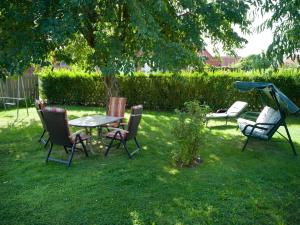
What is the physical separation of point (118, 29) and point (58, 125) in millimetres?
3679

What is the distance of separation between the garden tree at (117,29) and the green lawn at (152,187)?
1969 millimetres

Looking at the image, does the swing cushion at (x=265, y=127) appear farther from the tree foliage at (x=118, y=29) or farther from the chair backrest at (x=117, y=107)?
the chair backrest at (x=117, y=107)

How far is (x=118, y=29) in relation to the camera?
8.59m

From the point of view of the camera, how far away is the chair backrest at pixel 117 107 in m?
8.73

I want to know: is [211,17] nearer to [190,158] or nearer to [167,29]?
[167,29]

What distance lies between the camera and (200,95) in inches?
532

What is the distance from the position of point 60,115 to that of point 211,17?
4433mm

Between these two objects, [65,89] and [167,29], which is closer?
[167,29]

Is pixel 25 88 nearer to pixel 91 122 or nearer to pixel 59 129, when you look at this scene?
pixel 91 122

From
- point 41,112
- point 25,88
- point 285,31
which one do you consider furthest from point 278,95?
point 25,88

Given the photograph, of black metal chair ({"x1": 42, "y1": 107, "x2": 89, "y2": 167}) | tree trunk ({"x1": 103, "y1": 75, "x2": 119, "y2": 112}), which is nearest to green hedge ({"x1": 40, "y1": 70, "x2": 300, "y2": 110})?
tree trunk ({"x1": 103, "y1": 75, "x2": 119, "y2": 112})

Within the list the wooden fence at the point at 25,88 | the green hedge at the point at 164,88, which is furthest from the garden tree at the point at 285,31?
the wooden fence at the point at 25,88

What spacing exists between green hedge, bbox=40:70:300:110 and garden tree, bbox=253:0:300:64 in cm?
893

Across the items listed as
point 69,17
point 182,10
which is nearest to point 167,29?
point 182,10
